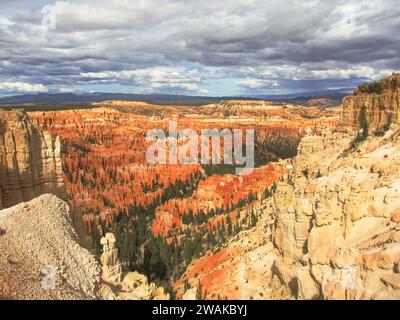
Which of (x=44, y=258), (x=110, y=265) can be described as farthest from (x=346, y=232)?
(x=44, y=258)

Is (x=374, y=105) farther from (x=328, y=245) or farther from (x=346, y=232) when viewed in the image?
(x=328, y=245)

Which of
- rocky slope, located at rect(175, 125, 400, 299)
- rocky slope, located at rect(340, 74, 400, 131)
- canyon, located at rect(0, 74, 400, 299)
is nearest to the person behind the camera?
canyon, located at rect(0, 74, 400, 299)

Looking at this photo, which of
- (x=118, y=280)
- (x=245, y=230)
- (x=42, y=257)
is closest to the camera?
(x=42, y=257)

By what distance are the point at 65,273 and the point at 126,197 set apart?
62623mm

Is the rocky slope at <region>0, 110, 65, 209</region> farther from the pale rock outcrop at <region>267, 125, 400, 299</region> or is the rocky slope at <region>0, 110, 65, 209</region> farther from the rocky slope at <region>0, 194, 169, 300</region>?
the pale rock outcrop at <region>267, 125, 400, 299</region>

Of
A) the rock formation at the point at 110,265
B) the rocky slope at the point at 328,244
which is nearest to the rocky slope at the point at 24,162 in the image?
the rock formation at the point at 110,265

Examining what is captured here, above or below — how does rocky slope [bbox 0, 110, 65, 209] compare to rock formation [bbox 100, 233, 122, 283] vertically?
above

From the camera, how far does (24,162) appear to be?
19016 mm

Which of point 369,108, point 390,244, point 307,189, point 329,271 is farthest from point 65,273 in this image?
point 369,108

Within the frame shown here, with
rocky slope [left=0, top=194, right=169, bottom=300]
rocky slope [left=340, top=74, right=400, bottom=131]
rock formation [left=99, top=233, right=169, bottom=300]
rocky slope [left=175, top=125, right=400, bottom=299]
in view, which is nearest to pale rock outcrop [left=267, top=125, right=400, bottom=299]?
rocky slope [left=175, top=125, right=400, bottom=299]

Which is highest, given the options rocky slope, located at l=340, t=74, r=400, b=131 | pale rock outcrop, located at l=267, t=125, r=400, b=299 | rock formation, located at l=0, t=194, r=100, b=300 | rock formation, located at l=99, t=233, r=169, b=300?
rocky slope, located at l=340, t=74, r=400, b=131

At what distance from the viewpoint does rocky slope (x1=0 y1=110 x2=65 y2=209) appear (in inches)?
727

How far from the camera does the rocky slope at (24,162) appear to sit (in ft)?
60.5
